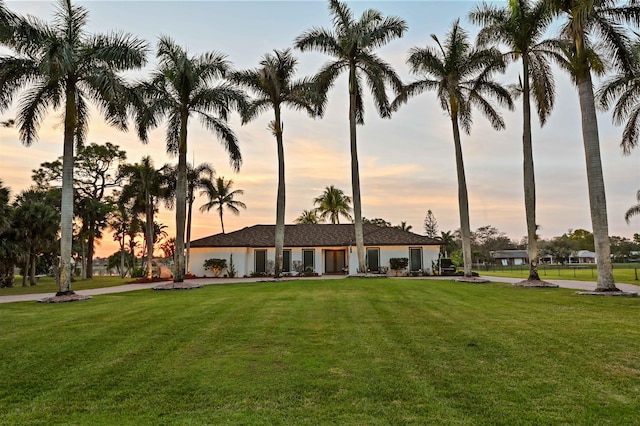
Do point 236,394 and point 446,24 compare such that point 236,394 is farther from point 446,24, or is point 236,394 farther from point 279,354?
point 446,24

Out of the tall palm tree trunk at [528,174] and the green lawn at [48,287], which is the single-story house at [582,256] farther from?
the green lawn at [48,287]

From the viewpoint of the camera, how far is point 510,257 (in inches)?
3118

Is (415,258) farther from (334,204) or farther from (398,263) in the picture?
(334,204)

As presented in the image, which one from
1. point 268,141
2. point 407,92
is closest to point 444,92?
point 407,92

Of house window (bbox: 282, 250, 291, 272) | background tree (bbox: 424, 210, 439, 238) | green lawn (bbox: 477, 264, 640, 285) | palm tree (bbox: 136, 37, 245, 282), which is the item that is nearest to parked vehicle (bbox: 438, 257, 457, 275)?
green lawn (bbox: 477, 264, 640, 285)

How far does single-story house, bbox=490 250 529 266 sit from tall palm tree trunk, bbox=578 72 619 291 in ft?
224

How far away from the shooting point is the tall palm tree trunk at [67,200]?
13.6m

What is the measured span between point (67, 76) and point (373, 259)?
64.9 ft

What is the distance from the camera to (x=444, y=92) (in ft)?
67.0

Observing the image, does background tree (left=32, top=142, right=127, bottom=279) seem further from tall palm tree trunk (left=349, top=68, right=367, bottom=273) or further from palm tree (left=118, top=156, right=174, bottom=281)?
tall palm tree trunk (left=349, top=68, right=367, bottom=273)

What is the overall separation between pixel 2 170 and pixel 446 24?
80.7 feet

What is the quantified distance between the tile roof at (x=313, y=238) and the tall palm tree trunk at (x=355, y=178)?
674cm

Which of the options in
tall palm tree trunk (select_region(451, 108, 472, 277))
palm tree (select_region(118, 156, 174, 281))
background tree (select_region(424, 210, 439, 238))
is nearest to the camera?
tall palm tree trunk (select_region(451, 108, 472, 277))

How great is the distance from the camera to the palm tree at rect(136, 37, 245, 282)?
1803 cm
